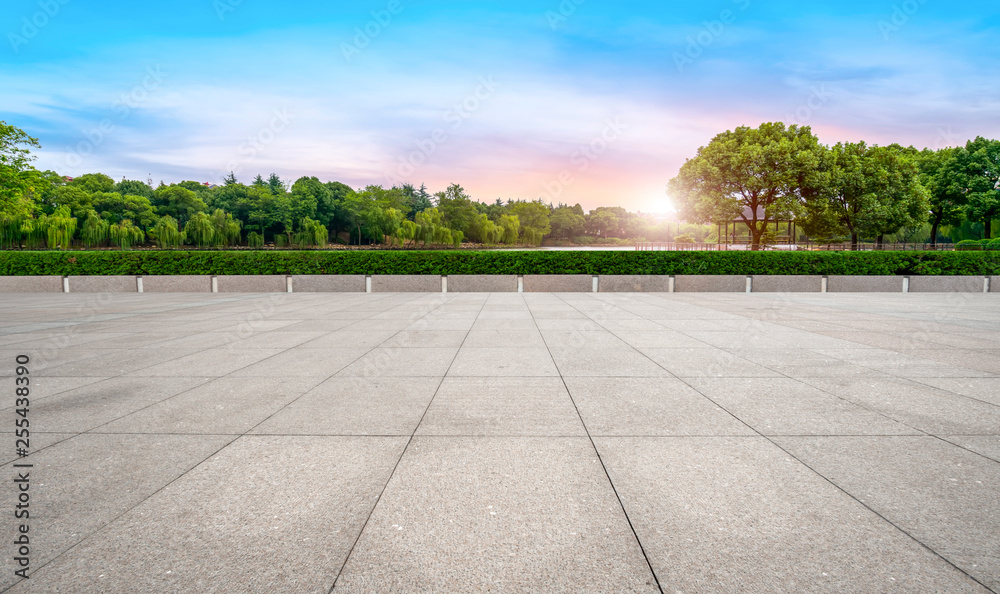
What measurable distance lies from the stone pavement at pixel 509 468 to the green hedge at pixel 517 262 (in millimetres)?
12111

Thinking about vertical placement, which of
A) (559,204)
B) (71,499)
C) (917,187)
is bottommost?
(71,499)

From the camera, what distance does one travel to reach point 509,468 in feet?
12.0

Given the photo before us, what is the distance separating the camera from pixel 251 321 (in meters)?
11.5

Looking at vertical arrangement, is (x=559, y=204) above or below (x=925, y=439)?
above

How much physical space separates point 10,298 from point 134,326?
1106 centimetres

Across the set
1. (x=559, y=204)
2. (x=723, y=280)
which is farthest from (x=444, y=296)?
(x=559, y=204)

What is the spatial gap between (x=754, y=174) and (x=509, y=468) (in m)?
44.9

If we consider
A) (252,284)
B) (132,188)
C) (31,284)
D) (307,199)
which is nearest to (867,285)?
(252,284)

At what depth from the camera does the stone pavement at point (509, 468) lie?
2.55m

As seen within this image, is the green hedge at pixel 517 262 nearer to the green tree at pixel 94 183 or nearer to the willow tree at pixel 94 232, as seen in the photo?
the willow tree at pixel 94 232

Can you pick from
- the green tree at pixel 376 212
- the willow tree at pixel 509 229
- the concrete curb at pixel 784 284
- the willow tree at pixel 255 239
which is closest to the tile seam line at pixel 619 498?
the concrete curb at pixel 784 284

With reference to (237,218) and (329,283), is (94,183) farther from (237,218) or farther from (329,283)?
(329,283)

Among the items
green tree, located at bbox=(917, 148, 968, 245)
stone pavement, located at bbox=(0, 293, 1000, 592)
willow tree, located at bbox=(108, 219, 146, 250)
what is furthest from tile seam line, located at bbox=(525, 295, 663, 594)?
willow tree, located at bbox=(108, 219, 146, 250)

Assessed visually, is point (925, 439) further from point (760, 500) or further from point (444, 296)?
point (444, 296)
